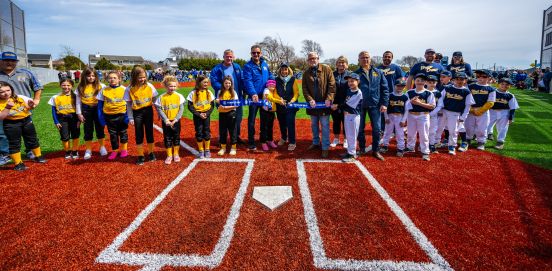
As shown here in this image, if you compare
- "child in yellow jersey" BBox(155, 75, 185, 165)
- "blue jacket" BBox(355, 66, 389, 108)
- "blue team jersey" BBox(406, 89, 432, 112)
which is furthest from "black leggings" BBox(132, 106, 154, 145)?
"blue team jersey" BBox(406, 89, 432, 112)

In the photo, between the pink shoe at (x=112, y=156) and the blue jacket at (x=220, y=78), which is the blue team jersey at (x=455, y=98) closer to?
the blue jacket at (x=220, y=78)

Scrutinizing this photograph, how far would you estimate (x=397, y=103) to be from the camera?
6.31m

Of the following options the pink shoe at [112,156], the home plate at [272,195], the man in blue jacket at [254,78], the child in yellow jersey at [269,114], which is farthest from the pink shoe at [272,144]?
the pink shoe at [112,156]

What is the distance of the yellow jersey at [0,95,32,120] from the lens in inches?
207

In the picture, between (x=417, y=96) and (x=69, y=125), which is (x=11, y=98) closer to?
(x=69, y=125)

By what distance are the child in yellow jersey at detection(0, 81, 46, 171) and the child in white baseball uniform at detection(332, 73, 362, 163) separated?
6.06 meters

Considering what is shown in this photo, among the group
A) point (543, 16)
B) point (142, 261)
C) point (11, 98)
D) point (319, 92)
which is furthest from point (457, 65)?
point (543, 16)

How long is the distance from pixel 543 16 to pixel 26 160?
205ft

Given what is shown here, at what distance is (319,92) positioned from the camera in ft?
19.8

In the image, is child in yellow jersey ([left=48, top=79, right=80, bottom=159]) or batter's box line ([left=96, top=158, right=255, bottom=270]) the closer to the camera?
batter's box line ([left=96, top=158, right=255, bottom=270])

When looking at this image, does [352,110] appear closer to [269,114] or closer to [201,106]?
[269,114]

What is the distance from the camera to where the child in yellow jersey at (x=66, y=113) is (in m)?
5.79

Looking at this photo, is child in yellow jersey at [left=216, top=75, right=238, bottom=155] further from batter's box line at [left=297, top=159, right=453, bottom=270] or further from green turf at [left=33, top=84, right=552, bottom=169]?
green turf at [left=33, top=84, right=552, bottom=169]

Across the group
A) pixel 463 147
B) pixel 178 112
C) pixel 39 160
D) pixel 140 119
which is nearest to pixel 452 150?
pixel 463 147
